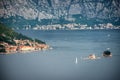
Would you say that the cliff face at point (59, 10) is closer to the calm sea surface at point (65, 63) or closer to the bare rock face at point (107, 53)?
the calm sea surface at point (65, 63)

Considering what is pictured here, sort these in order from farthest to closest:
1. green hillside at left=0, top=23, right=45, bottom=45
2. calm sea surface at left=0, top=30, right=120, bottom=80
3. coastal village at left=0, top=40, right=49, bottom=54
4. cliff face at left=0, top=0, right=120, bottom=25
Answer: cliff face at left=0, top=0, right=120, bottom=25 < green hillside at left=0, top=23, right=45, bottom=45 < coastal village at left=0, top=40, right=49, bottom=54 < calm sea surface at left=0, top=30, right=120, bottom=80

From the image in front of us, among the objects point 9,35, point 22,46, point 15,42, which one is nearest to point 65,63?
point 22,46

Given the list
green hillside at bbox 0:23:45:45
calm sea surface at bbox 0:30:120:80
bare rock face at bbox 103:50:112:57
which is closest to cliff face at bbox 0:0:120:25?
green hillside at bbox 0:23:45:45

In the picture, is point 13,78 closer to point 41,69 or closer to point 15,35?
point 41,69

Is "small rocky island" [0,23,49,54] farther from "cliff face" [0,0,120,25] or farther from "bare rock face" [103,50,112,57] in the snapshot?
"bare rock face" [103,50,112,57]

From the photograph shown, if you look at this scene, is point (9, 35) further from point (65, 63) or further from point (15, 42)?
point (65, 63)

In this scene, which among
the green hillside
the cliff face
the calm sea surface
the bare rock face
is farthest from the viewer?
the cliff face
